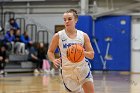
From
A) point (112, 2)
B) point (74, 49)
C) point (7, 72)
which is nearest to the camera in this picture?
point (74, 49)

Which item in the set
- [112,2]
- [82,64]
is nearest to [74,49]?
[82,64]

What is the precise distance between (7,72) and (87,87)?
1414 centimetres

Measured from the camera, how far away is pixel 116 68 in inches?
776

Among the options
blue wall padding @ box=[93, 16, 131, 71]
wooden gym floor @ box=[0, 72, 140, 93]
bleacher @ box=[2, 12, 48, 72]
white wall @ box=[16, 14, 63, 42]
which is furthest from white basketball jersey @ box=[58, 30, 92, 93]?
white wall @ box=[16, 14, 63, 42]

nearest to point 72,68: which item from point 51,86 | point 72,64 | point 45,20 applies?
point 72,64

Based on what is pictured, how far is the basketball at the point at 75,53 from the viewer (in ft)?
15.3

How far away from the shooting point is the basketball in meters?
4.68

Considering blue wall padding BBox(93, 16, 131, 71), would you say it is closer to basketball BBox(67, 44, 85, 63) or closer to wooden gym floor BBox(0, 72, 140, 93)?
wooden gym floor BBox(0, 72, 140, 93)

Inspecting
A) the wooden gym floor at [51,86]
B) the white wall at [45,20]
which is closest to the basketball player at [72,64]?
the wooden gym floor at [51,86]

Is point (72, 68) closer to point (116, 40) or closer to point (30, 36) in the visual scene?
point (116, 40)

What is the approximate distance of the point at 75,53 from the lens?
4660mm

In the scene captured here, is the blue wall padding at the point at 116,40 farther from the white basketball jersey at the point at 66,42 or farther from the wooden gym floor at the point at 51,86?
the white basketball jersey at the point at 66,42

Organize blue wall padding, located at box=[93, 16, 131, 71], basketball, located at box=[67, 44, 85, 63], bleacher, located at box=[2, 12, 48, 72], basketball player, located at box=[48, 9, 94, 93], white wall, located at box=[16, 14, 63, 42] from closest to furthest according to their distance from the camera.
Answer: basketball, located at box=[67, 44, 85, 63] < basketball player, located at box=[48, 9, 94, 93] < bleacher, located at box=[2, 12, 48, 72] < blue wall padding, located at box=[93, 16, 131, 71] < white wall, located at box=[16, 14, 63, 42]

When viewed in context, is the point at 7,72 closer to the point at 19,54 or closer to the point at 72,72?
the point at 19,54
